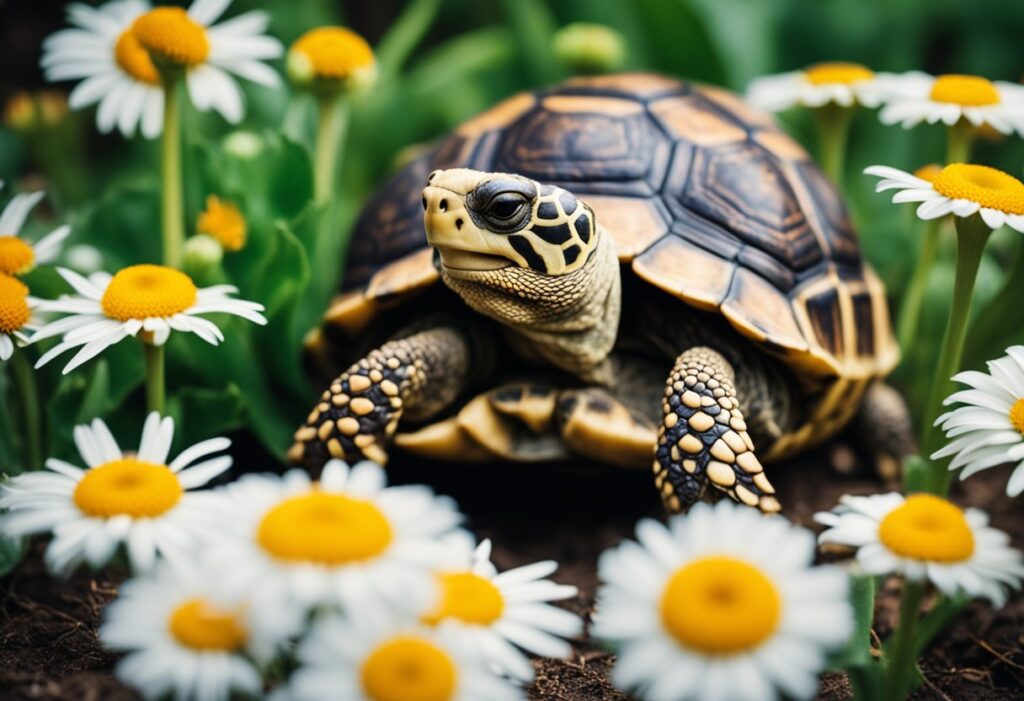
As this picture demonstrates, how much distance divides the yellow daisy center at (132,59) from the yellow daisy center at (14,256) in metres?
0.44

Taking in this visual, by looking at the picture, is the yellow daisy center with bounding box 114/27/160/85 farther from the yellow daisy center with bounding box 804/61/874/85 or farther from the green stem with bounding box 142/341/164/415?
the yellow daisy center with bounding box 804/61/874/85

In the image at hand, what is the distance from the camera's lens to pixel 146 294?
1.46m

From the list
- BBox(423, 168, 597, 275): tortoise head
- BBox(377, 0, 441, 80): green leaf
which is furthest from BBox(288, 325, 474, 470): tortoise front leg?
BBox(377, 0, 441, 80): green leaf

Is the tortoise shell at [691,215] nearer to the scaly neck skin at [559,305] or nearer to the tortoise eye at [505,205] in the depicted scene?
the scaly neck skin at [559,305]

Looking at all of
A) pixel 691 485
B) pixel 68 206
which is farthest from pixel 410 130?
pixel 691 485

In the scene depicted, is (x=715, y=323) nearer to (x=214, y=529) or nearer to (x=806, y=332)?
(x=806, y=332)

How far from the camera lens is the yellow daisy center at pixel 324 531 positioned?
0.93 m

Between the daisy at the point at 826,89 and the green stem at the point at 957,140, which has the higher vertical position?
the daisy at the point at 826,89

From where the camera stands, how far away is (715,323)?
6.00 ft

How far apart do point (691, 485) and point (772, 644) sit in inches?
24.9

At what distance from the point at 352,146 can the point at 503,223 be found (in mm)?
1747

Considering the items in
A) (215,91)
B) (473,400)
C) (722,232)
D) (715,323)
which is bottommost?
(473,400)

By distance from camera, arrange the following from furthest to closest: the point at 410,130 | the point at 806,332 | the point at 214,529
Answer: the point at 410,130, the point at 806,332, the point at 214,529

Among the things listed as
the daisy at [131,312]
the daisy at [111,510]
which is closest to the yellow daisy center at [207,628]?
the daisy at [111,510]
